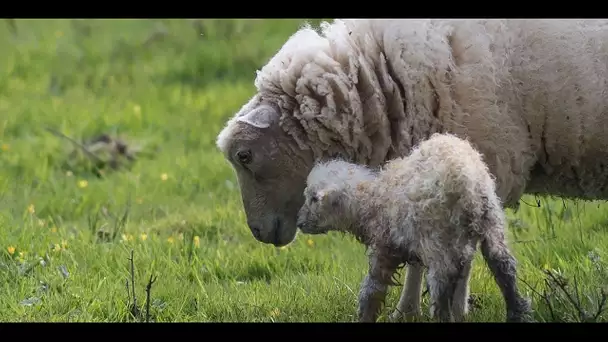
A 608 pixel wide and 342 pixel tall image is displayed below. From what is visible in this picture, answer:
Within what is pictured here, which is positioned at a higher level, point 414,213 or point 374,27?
point 374,27

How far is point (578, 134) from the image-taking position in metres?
4.60

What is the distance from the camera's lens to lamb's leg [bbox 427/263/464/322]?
3.89m

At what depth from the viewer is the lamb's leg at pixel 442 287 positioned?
153 inches

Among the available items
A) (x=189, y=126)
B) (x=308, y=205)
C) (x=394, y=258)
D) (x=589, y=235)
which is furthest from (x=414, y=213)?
(x=189, y=126)

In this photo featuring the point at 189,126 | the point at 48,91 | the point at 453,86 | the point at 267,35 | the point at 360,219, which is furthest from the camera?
the point at 267,35

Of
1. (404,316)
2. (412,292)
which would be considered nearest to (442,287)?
(404,316)

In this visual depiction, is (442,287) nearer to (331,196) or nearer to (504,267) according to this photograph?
(504,267)

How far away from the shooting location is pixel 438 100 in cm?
457

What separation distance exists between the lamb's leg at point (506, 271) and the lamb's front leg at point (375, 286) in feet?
1.24

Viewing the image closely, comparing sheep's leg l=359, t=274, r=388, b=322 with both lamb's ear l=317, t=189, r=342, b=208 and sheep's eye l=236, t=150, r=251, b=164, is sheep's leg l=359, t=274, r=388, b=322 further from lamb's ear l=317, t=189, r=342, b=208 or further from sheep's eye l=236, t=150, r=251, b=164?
sheep's eye l=236, t=150, r=251, b=164

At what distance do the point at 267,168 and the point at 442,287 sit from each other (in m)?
1.19

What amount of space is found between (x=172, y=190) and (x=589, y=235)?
3.23 m
